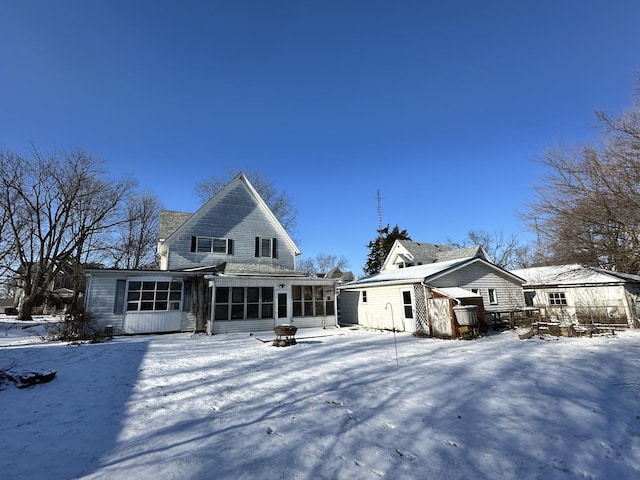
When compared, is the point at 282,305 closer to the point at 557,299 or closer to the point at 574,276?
the point at 557,299

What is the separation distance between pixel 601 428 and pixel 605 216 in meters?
18.6

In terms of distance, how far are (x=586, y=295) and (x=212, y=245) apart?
22928mm

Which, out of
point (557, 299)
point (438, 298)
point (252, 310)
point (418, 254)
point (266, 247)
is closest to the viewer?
point (438, 298)

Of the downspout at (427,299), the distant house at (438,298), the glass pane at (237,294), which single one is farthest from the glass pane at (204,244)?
the downspout at (427,299)

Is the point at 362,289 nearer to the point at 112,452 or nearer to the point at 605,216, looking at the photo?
the point at 605,216

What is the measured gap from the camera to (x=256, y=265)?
19.3 m

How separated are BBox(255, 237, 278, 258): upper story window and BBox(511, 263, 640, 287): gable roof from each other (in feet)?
55.1

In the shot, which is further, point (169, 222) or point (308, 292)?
point (169, 222)

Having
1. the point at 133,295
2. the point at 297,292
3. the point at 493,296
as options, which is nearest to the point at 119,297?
the point at 133,295

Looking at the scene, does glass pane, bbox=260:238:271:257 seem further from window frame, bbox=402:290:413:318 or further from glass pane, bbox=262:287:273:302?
window frame, bbox=402:290:413:318

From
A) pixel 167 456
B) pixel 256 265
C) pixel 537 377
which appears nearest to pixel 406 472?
pixel 167 456

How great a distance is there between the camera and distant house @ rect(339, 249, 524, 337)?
14266mm

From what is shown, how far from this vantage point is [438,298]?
48.1ft

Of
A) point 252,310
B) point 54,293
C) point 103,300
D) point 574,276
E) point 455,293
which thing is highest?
point 54,293
